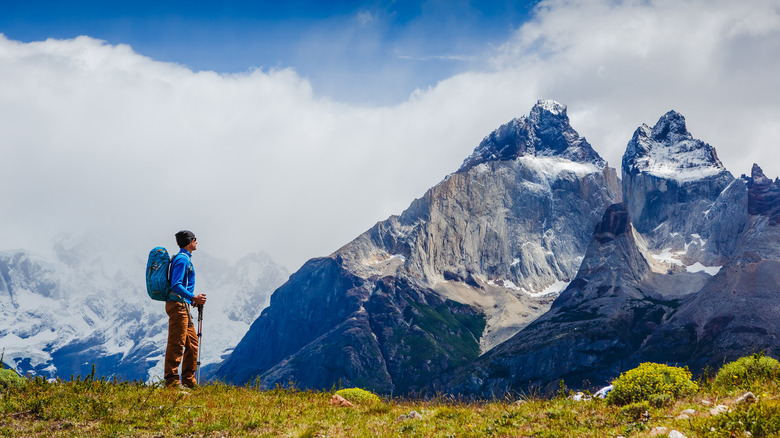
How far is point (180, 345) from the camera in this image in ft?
57.7

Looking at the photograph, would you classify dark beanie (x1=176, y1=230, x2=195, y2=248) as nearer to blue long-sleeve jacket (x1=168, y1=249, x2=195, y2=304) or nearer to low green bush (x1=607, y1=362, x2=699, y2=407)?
blue long-sleeve jacket (x1=168, y1=249, x2=195, y2=304)

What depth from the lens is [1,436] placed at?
12.7 meters

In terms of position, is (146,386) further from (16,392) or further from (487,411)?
(487,411)

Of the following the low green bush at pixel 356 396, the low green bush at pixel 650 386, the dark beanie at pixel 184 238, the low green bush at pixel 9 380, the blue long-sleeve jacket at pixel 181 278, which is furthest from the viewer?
the low green bush at pixel 356 396

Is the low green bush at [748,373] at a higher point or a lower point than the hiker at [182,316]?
lower

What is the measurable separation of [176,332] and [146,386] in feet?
5.59

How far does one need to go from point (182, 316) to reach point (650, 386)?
1328cm

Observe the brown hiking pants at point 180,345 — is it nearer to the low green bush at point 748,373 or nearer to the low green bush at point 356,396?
the low green bush at point 356,396

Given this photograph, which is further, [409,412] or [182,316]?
[182,316]

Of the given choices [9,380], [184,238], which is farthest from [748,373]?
[9,380]

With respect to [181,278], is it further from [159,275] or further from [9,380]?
[9,380]

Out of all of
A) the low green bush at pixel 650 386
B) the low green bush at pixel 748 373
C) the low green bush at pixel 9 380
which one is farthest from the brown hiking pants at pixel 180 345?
the low green bush at pixel 748 373

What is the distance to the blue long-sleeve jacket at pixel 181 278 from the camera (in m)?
17.3

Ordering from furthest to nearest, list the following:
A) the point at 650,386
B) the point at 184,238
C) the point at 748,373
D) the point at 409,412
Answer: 1. the point at 184,238
2. the point at 748,373
3. the point at 409,412
4. the point at 650,386
